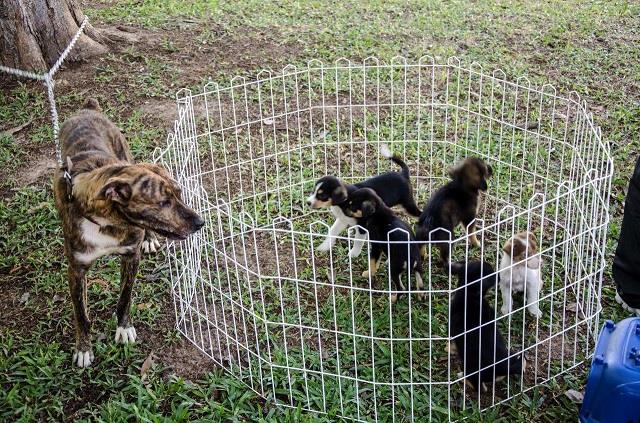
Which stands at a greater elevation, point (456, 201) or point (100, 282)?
point (456, 201)

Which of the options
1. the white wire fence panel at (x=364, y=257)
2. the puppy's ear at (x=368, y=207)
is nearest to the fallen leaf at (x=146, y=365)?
the white wire fence panel at (x=364, y=257)

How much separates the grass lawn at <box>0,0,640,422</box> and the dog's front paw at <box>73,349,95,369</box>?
58 millimetres

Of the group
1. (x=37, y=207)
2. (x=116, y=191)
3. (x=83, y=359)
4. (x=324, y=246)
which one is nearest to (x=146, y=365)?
(x=83, y=359)

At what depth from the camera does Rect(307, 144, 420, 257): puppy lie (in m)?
5.38

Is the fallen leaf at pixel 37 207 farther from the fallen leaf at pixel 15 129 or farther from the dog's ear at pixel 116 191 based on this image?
the dog's ear at pixel 116 191

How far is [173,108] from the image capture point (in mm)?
8289

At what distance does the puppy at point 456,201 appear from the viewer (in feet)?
17.5

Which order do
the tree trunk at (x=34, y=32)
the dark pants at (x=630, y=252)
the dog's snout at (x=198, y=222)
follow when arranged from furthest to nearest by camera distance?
the tree trunk at (x=34, y=32), the dark pants at (x=630, y=252), the dog's snout at (x=198, y=222)

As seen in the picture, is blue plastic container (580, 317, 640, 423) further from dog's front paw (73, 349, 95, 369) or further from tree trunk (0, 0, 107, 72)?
tree trunk (0, 0, 107, 72)

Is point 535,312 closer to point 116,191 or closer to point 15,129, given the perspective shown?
point 116,191

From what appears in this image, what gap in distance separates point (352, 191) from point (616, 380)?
2.29m

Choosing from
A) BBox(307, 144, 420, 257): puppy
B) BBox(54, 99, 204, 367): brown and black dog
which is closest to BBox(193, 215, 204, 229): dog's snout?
BBox(54, 99, 204, 367): brown and black dog

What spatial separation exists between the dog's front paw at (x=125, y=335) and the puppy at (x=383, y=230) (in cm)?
175

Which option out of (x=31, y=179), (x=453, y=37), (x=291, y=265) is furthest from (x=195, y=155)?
(x=453, y=37)
